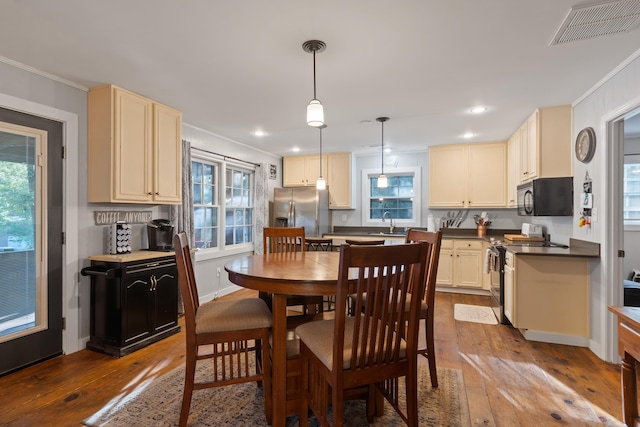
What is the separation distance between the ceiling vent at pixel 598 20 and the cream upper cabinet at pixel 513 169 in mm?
2407

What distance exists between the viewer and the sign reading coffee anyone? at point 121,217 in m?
3.11

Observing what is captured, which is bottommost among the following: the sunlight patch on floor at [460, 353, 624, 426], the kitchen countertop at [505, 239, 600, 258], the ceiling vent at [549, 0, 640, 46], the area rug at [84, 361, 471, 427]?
the sunlight patch on floor at [460, 353, 624, 426]

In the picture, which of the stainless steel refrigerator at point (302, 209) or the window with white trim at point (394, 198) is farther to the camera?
the window with white trim at point (394, 198)

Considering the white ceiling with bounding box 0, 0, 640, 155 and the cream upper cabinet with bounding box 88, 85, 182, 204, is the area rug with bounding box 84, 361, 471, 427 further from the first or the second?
the white ceiling with bounding box 0, 0, 640, 155

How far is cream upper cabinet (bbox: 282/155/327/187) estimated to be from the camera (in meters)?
6.20

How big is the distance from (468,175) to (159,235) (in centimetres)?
457

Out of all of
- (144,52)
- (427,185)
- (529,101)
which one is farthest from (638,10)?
(427,185)

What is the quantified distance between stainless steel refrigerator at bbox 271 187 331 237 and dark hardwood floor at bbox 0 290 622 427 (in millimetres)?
2955

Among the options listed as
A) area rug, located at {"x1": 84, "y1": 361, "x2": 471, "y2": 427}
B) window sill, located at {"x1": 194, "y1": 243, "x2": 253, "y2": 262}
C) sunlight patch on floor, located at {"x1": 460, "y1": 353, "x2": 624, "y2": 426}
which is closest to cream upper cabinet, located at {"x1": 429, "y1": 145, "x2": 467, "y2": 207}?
sunlight patch on floor, located at {"x1": 460, "y1": 353, "x2": 624, "y2": 426}

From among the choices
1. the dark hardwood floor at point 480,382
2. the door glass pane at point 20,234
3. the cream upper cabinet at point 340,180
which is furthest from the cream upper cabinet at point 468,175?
the door glass pane at point 20,234

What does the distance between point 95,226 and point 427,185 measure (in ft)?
16.2

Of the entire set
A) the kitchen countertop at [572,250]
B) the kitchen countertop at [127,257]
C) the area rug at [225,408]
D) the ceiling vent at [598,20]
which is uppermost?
the ceiling vent at [598,20]

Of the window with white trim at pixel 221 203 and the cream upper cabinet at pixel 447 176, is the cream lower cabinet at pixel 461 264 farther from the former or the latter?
the window with white trim at pixel 221 203

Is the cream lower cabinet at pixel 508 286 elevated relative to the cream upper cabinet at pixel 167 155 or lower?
lower
